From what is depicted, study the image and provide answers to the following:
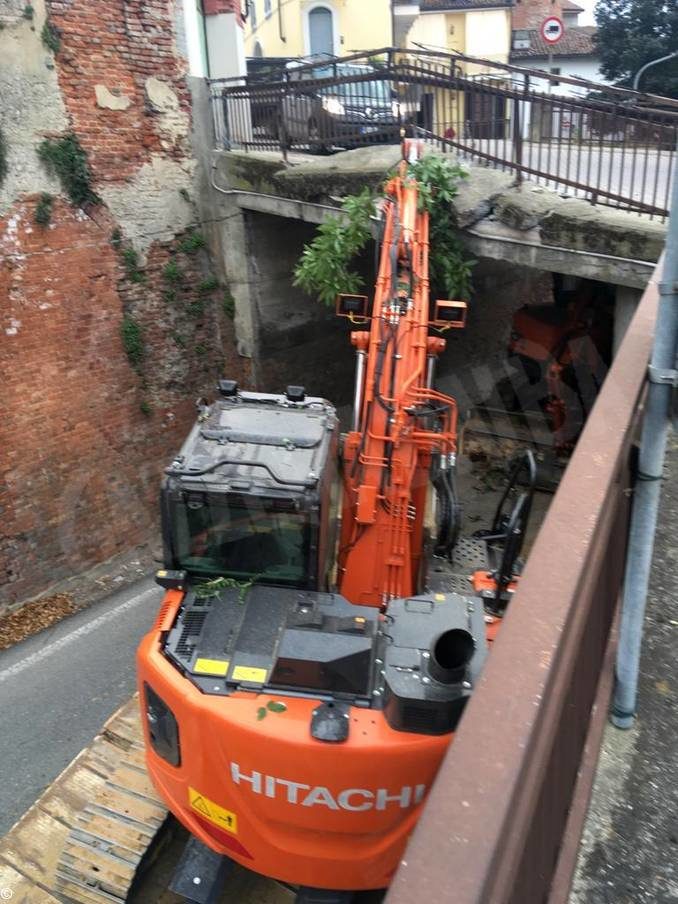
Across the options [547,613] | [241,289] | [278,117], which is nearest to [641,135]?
[278,117]

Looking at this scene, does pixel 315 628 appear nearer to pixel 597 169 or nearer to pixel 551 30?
pixel 597 169

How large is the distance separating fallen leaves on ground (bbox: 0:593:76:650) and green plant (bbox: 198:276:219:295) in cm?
493

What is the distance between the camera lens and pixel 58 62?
8977 millimetres

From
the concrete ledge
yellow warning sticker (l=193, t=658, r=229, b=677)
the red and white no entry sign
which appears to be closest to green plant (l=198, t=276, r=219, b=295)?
the concrete ledge

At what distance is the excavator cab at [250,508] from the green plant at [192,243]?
6433 millimetres

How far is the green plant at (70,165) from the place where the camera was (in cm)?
911

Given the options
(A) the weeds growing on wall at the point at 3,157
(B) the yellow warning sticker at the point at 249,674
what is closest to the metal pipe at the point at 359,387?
(B) the yellow warning sticker at the point at 249,674

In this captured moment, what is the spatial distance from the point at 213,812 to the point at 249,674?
2.82ft

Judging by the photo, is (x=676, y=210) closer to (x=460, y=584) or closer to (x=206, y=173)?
(x=460, y=584)

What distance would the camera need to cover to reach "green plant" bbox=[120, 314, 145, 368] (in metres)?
10.4

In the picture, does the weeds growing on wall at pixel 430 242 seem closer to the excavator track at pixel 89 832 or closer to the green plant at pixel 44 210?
the green plant at pixel 44 210

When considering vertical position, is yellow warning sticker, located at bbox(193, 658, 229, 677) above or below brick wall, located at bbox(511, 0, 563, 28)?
below

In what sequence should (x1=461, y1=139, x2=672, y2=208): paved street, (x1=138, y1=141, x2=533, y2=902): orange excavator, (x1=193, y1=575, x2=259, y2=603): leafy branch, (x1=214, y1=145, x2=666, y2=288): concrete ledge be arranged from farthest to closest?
(x1=461, y1=139, x2=672, y2=208): paved street → (x1=214, y1=145, x2=666, y2=288): concrete ledge → (x1=193, y1=575, x2=259, y2=603): leafy branch → (x1=138, y1=141, x2=533, y2=902): orange excavator

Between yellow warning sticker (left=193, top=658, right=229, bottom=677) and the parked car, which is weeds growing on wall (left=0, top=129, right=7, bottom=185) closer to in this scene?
the parked car
